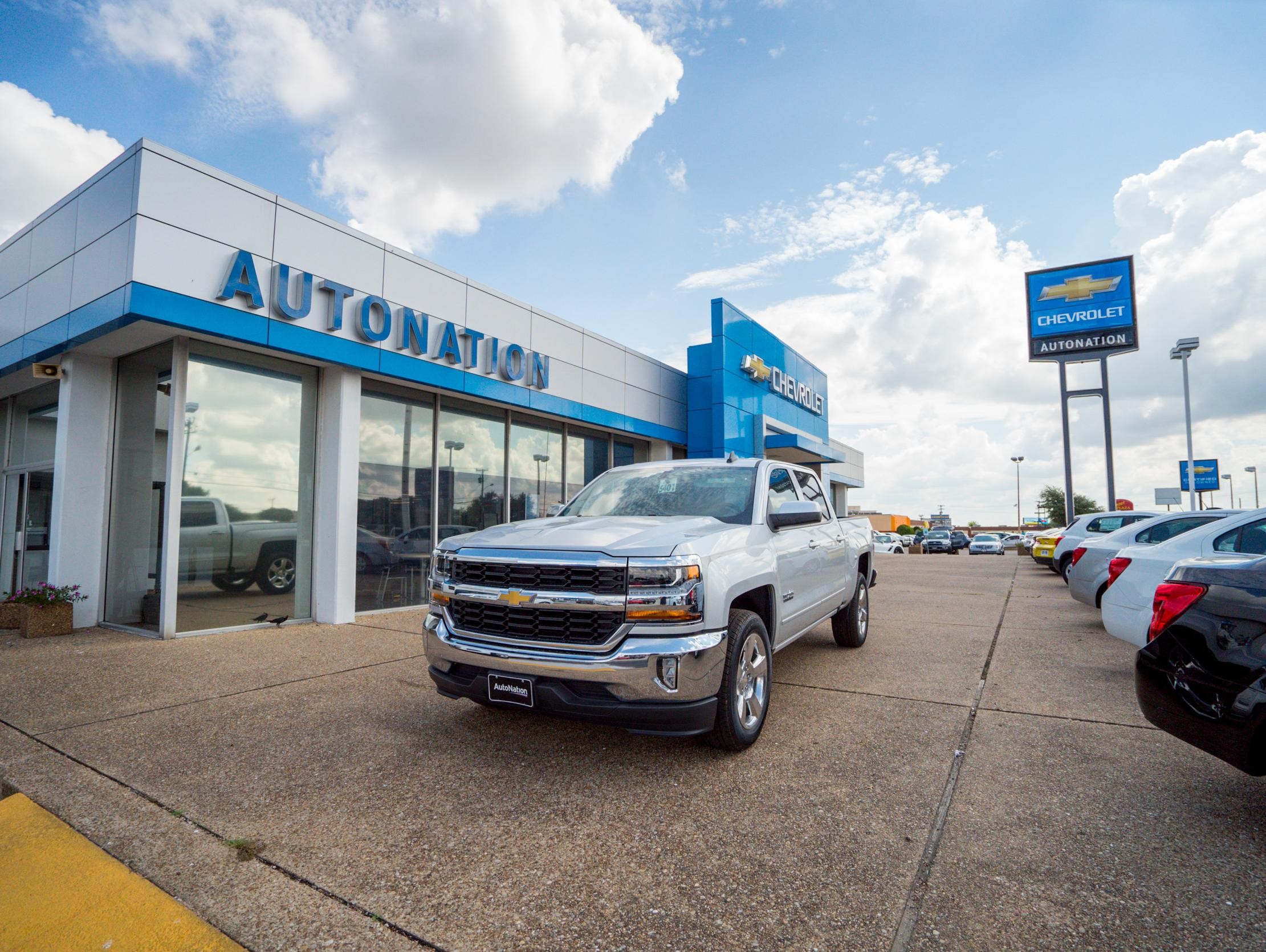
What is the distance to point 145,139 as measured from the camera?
6941 mm

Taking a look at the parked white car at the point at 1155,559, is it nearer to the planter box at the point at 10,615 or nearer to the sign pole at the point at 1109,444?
the planter box at the point at 10,615

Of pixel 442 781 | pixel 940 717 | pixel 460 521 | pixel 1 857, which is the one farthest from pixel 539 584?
pixel 460 521

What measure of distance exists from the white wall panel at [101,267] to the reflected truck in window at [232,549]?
2463 millimetres

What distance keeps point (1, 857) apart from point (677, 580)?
311cm

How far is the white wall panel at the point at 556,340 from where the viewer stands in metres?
12.2

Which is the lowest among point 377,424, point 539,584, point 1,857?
point 1,857

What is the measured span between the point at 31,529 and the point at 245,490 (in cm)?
481

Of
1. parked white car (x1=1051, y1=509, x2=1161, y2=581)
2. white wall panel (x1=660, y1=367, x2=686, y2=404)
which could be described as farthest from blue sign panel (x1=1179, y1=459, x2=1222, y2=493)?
white wall panel (x1=660, y1=367, x2=686, y2=404)

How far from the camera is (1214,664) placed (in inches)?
111

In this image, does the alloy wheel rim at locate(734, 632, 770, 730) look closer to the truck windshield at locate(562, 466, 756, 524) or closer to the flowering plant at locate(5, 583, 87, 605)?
the truck windshield at locate(562, 466, 756, 524)

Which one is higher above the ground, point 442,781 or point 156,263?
point 156,263

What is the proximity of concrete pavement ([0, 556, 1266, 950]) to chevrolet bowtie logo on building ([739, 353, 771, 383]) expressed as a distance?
523 inches

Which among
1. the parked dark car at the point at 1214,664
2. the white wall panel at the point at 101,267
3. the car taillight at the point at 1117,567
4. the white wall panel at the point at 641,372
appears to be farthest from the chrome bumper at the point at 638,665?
the white wall panel at the point at 641,372

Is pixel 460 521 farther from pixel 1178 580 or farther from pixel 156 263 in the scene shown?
pixel 1178 580
